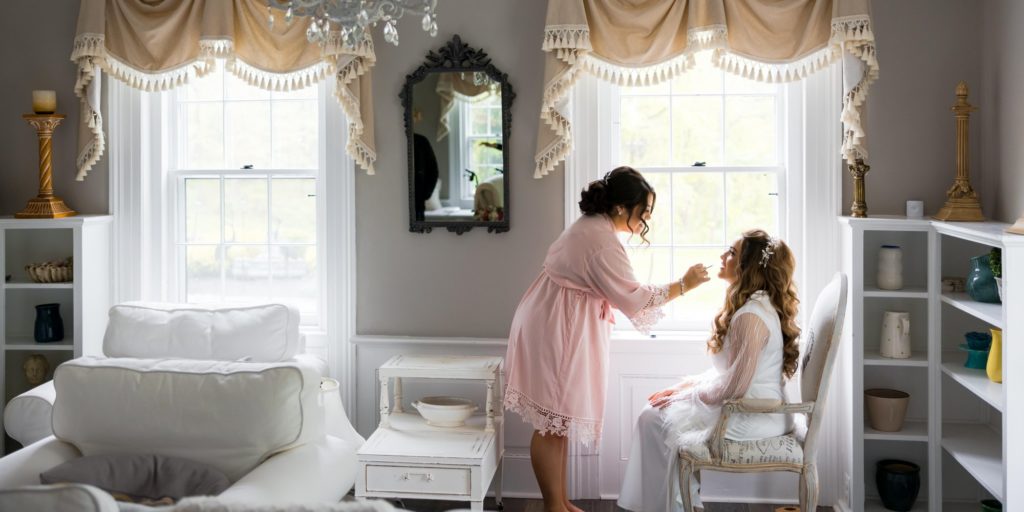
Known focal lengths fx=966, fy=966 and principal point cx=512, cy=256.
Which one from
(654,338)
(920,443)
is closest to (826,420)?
(920,443)

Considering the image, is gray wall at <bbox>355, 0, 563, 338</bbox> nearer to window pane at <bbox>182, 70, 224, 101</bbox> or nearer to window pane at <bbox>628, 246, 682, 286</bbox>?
window pane at <bbox>628, 246, 682, 286</bbox>

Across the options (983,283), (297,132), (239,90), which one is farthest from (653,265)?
(239,90)

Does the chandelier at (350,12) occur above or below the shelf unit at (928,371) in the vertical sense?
above

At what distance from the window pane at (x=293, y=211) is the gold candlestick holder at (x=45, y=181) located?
3.28 feet

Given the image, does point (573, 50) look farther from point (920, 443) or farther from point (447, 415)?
point (920, 443)

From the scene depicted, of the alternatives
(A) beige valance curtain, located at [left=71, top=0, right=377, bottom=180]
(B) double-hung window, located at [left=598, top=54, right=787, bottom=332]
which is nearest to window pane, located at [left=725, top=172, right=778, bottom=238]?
(B) double-hung window, located at [left=598, top=54, right=787, bottom=332]

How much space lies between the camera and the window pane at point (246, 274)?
5.07 m

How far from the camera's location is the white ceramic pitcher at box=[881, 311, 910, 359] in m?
4.24

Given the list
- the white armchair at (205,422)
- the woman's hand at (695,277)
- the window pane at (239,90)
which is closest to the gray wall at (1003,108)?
the woman's hand at (695,277)

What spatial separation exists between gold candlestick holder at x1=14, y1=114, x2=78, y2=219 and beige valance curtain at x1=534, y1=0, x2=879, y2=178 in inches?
95.2

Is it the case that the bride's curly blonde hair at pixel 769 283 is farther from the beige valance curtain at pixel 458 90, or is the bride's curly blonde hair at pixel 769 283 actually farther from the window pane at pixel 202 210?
the window pane at pixel 202 210

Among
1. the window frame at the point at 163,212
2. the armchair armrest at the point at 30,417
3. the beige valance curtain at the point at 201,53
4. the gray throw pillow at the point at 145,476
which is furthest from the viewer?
the window frame at the point at 163,212

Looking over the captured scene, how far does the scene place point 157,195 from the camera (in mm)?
5031

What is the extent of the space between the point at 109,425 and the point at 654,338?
2539mm
